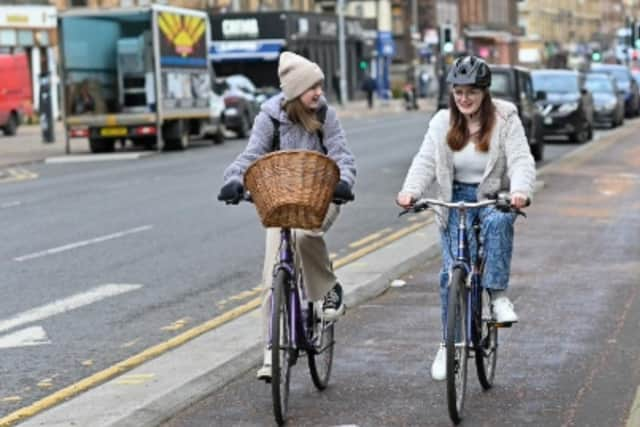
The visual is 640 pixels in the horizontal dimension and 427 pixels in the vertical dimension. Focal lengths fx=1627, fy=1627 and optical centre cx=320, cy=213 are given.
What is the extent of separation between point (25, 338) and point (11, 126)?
3958 centimetres

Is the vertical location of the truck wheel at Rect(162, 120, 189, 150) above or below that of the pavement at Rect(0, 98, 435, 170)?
above

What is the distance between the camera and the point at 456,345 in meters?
7.29

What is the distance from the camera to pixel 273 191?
7.22m

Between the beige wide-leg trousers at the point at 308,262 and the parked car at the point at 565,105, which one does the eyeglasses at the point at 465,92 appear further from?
the parked car at the point at 565,105

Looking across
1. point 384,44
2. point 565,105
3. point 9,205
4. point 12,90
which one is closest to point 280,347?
point 9,205

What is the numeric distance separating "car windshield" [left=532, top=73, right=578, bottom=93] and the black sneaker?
1083 inches

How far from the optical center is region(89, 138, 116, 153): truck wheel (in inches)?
1455

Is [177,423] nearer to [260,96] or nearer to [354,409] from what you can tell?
[354,409]

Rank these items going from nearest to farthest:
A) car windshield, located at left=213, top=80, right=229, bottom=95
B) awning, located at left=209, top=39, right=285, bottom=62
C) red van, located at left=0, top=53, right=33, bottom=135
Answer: car windshield, located at left=213, top=80, right=229, bottom=95 → red van, located at left=0, top=53, right=33, bottom=135 → awning, located at left=209, top=39, right=285, bottom=62

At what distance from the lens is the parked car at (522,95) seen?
27.4m

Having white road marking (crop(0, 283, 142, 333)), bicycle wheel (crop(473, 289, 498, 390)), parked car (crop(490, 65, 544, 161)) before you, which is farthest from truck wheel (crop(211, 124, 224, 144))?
bicycle wheel (crop(473, 289, 498, 390))

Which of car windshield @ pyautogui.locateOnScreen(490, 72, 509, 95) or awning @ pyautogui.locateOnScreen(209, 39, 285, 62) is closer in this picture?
car windshield @ pyautogui.locateOnScreen(490, 72, 509, 95)

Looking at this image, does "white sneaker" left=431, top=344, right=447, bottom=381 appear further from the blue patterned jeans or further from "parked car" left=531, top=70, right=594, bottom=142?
"parked car" left=531, top=70, right=594, bottom=142

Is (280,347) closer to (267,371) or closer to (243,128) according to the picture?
(267,371)
